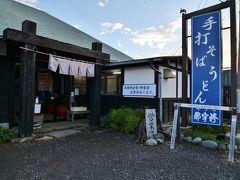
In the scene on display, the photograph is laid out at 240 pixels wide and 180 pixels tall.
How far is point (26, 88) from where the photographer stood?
6480mm

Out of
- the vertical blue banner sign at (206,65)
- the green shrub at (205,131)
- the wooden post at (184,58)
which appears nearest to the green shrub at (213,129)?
the green shrub at (205,131)

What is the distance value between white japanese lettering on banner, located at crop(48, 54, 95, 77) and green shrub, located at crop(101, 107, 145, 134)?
2.03 metres

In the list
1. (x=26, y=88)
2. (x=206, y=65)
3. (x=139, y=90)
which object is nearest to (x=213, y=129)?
(x=206, y=65)

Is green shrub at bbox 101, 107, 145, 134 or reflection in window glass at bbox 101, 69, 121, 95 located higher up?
reflection in window glass at bbox 101, 69, 121, 95

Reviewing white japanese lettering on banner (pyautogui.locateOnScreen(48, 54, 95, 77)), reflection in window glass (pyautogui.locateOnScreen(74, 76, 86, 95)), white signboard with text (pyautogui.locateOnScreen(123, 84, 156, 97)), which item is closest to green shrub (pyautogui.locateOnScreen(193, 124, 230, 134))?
white signboard with text (pyautogui.locateOnScreen(123, 84, 156, 97))

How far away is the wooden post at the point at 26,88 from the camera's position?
21.1 ft

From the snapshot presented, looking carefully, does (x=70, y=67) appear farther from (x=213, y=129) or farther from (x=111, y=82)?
(x=213, y=129)

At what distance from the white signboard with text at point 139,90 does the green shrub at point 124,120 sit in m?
1.29

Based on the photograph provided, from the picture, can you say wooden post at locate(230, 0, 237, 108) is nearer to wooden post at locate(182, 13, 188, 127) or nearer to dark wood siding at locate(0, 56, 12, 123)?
wooden post at locate(182, 13, 188, 127)

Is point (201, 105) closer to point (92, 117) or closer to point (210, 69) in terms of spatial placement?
point (210, 69)

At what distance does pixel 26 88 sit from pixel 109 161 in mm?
3585

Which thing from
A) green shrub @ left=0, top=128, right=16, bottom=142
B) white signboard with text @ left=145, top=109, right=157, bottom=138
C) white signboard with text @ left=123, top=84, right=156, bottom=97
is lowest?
green shrub @ left=0, top=128, right=16, bottom=142

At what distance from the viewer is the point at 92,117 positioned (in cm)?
891

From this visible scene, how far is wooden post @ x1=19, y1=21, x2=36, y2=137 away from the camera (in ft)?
21.1
